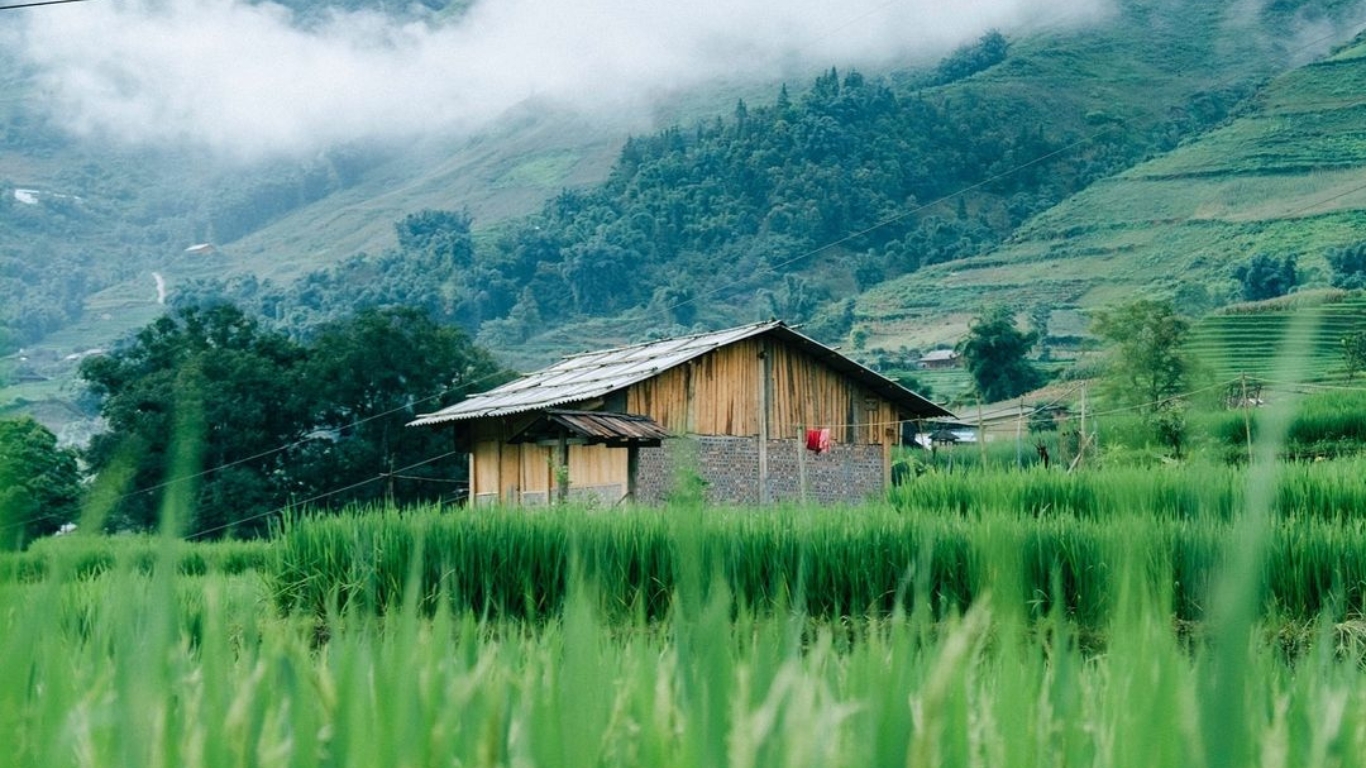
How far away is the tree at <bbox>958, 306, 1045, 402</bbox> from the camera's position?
6438 cm

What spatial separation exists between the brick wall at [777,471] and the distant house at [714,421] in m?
0.03

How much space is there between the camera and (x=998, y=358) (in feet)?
216

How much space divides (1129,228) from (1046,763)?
111625mm

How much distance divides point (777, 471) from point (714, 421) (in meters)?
1.56

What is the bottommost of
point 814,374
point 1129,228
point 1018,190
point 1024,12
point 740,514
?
point 740,514

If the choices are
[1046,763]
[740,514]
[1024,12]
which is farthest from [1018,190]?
[1046,763]

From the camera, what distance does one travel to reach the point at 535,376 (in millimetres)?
33781

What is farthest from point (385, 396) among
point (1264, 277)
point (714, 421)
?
point (1264, 277)

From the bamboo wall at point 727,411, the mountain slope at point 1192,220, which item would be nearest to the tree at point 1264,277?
the mountain slope at point 1192,220

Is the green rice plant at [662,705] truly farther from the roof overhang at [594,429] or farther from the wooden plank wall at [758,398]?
the wooden plank wall at [758,398]

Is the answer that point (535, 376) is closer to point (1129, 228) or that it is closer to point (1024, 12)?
point (1129, 228)

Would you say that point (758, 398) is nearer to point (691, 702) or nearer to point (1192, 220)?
point (691, 702)

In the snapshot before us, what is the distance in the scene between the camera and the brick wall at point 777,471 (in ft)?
78.2

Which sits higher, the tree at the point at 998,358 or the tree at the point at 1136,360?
the tree at the point at 998,358
